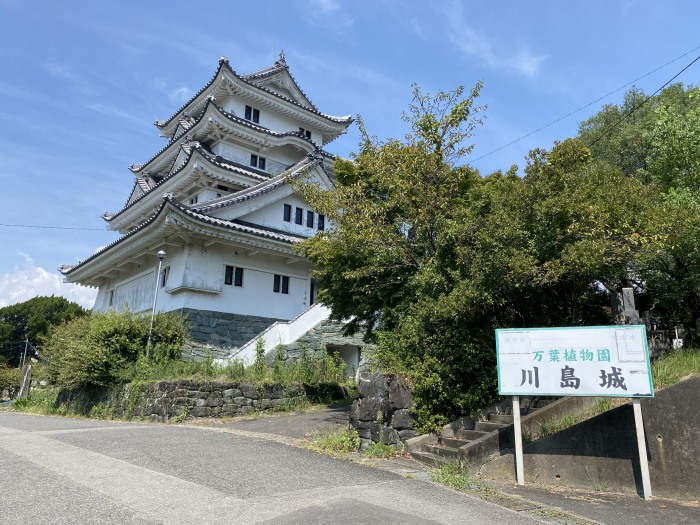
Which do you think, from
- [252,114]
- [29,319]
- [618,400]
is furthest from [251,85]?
[29,319]

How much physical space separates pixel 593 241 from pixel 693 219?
2.33 m

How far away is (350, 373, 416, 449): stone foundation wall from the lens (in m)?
8.53

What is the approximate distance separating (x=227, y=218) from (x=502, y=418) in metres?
14.6

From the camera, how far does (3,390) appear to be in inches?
1542

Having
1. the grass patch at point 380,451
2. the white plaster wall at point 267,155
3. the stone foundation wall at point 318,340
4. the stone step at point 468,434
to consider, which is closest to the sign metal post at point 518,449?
the stone step at point 468,434

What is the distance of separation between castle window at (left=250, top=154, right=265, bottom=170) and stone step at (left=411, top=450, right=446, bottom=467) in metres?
20.7

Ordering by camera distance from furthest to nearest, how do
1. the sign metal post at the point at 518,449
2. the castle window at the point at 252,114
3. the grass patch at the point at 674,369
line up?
the castle window at the point at 252,114 → the grass patch at the point at 674,369 → the sign metal post at the point at 518,449

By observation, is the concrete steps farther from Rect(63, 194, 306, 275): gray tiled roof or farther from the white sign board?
Rect(63, 194, 306, 275): gray tiled roof

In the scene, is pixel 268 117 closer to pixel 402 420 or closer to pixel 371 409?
pixel 371 409

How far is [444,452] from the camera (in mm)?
7508

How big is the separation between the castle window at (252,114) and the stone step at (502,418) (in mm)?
22917

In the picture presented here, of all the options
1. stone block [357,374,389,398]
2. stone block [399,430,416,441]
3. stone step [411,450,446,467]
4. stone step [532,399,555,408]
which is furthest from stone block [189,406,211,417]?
stone step [532,399,555,408]

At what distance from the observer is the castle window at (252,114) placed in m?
26.9

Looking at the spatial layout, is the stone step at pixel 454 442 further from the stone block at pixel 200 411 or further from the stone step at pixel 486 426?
the stone block at pixel 200 411
